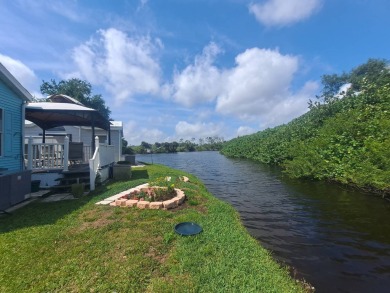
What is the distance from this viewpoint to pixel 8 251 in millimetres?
3818

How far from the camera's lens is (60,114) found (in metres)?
10.1

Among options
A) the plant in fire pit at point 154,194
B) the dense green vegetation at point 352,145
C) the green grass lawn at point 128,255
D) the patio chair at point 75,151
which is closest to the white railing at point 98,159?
the patio chair at point 75,151

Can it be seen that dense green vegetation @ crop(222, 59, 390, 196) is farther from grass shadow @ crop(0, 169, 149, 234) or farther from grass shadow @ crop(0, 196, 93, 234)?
grass shadow @ crop(0, 196, 93, 234)

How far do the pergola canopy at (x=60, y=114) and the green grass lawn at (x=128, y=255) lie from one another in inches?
168

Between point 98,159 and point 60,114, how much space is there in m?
3.01

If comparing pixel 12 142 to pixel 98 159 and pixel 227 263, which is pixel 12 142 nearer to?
pixel 98 159

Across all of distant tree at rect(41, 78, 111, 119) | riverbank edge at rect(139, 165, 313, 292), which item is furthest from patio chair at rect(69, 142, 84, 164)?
distant tree at rect(41, 78, 111, 119)

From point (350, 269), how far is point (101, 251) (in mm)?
4459

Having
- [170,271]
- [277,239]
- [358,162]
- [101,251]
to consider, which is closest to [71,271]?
[101,251]

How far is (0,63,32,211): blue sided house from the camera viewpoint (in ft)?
20.6

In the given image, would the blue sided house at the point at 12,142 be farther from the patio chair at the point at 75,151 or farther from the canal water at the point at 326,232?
the canal water at the point at 326,232

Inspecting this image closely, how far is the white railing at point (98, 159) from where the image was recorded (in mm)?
8328

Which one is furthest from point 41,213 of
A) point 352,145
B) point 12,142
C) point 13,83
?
point 352,145

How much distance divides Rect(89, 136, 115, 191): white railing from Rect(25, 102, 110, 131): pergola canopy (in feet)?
3.90
